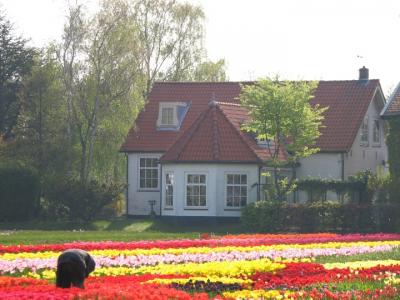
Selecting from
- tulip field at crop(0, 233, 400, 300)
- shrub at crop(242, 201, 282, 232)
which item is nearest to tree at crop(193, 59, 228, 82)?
shrub at crop(242, 201, 282, 232)

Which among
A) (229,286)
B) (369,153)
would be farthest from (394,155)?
(229,286)

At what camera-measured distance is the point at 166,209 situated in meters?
45.0

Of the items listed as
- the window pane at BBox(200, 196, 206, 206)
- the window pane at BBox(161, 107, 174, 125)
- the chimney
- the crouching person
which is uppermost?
the chimney

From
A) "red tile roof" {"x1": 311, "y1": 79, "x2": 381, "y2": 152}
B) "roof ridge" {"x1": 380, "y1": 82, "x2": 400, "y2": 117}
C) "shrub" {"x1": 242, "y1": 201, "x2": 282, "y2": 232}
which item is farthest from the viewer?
"red tile roof" {"x1": 311, "y1": 79, "x2": 381, "y2": 152}

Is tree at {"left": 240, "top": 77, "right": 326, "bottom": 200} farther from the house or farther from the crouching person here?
the crouching person

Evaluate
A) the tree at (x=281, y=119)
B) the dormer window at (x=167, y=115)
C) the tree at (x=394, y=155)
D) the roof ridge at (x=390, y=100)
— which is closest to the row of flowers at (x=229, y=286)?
the tree at (x=394, y=155)

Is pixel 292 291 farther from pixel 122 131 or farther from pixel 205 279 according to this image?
pixel 122 131

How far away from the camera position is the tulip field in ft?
48.5

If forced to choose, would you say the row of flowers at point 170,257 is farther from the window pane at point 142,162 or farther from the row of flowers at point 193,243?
the window pane at point 142,162

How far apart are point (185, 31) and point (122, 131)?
58.1 feet

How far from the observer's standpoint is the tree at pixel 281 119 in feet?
142

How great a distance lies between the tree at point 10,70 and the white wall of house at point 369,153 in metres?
17.5

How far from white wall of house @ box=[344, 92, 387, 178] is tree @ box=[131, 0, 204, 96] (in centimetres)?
2205

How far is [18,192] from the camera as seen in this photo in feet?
148
